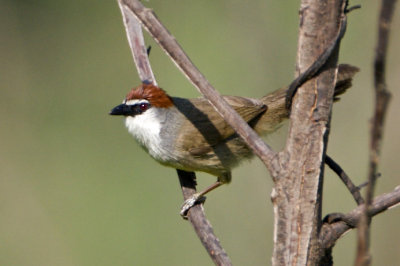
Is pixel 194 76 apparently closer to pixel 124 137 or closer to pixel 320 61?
pixel 320 61

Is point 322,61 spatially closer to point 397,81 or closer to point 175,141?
point 175,141

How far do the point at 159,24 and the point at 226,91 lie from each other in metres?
3.02

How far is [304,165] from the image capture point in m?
1.47

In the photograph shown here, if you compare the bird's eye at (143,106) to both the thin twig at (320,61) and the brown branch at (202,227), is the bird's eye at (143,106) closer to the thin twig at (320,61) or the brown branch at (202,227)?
the brown branch at (202,227)

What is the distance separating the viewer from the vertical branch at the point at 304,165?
144 cm

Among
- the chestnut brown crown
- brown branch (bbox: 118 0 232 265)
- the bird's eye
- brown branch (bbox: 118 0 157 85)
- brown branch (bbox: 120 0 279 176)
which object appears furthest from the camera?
the bird's eye

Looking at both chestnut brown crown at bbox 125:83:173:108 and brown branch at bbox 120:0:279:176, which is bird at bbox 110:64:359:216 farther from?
brown branch at bbox 120:0:279:176

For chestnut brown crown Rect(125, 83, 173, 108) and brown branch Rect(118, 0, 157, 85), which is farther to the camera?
chestnut brown crown Rect(125, 83, 173, 108)

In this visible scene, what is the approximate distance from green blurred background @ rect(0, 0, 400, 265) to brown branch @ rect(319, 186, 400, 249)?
1980 mm

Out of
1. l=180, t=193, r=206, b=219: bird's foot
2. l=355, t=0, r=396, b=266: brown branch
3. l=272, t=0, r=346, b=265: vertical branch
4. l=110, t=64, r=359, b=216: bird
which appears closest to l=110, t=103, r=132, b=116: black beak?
l=110, t=64, r=359, b=216: bird

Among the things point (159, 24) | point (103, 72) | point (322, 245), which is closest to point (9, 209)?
point (103, 72)

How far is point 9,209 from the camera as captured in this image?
185 inches

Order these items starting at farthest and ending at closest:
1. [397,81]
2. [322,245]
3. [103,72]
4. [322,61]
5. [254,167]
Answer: [103,72], [254,167], [397,81], [322,245], [322,61]

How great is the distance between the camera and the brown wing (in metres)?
3.27
